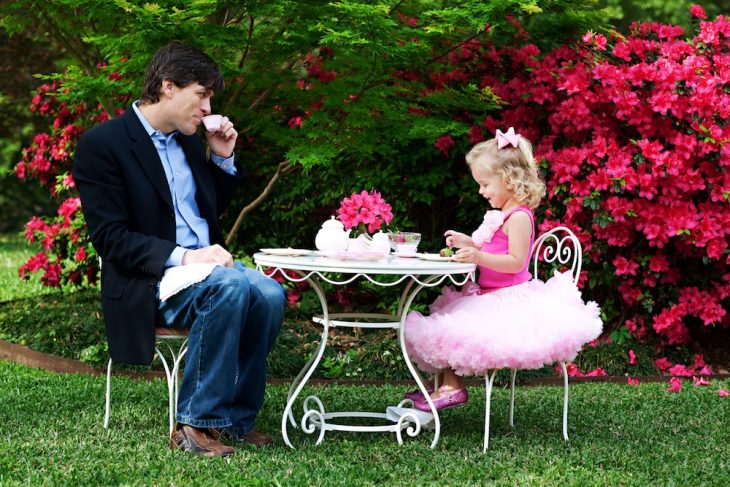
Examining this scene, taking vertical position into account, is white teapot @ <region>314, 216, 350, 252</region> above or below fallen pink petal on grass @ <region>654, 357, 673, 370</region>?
above

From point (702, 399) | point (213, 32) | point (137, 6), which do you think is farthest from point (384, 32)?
point (702, 399)

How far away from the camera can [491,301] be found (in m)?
3.89

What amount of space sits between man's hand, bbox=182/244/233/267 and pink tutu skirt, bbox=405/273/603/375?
818 millimetres

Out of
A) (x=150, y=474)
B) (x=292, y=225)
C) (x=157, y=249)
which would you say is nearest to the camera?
(x=150, y=474)

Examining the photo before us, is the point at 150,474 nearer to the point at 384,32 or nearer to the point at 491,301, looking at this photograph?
the point at 491,301

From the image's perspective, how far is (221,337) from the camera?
11.6 ft

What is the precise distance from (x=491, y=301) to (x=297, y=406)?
1162mm

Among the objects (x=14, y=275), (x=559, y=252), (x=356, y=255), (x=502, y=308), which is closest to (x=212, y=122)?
(x=356, y=255)

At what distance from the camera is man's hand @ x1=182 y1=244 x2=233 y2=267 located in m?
3.65

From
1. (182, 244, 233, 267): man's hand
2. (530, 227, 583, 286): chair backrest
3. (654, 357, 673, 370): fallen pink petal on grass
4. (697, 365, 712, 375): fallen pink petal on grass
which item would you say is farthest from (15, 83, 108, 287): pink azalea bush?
(697, 365, 712, 375): fallen pink petal on grass

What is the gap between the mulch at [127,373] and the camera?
5.27m

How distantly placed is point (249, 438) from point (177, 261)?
75 centimetres

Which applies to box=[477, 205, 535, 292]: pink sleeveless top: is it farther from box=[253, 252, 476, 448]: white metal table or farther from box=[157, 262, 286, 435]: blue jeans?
box=[157, 262, 286, 435]: blue jeans

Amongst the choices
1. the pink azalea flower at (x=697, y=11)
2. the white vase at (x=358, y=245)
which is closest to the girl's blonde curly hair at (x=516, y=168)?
the white vase at (x=358, y=245)
